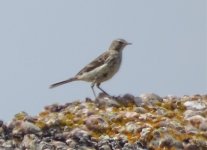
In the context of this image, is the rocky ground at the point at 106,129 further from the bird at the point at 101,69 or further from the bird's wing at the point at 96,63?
the bird's wing at the point at 96,63

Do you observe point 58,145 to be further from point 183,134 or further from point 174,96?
point 174,96

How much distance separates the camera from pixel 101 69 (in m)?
18.4

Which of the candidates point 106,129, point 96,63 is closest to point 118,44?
point 96,63

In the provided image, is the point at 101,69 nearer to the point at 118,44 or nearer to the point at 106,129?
the point at 118,44

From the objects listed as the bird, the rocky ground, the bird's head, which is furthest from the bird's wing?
the rocky ground

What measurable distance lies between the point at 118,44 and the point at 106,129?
Result: 6656mm

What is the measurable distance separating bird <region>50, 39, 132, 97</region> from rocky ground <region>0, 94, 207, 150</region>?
357 centimetres

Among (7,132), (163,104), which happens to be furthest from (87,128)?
(163,104)

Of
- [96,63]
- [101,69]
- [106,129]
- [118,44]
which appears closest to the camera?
[106,129]

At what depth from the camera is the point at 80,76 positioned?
752 inches

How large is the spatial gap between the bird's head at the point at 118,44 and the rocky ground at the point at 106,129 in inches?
192

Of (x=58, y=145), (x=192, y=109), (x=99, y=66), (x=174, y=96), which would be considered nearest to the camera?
(x=58, y=145)

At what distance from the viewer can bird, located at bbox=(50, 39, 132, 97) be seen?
1842cm

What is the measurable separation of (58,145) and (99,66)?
6.14 meters
